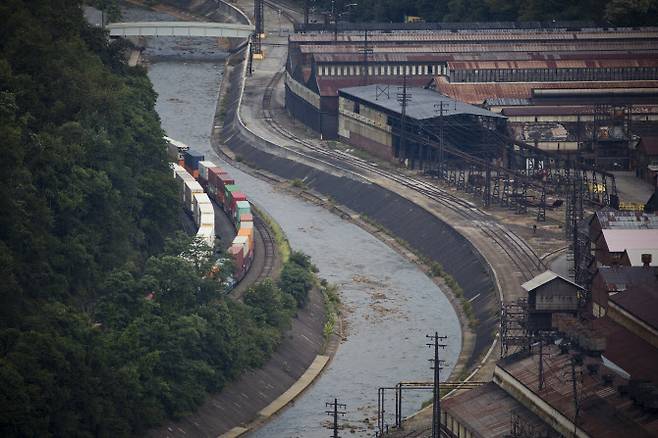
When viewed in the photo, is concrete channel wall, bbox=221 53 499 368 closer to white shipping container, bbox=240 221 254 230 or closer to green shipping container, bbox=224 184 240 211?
green shipping container, bbox=224 184 240 211

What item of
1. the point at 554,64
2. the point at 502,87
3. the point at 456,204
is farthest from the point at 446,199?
the point at 554,64

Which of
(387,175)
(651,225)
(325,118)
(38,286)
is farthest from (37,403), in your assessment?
(325,118)

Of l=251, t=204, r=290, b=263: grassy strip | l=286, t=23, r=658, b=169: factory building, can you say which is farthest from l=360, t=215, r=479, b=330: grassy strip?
l=286, t=23, r=658, b=169: factory building

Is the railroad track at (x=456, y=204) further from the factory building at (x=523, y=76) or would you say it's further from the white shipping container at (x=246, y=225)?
the white shipping container at (x=246, y=225)

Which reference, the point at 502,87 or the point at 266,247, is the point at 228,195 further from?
the point at 502,87

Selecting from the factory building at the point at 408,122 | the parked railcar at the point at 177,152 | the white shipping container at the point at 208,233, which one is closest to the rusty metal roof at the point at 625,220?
the white shipping container at the point at 208,233
